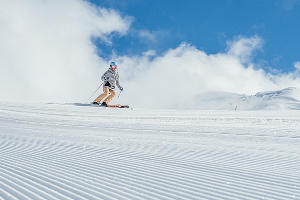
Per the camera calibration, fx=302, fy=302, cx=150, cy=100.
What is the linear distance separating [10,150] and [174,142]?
152 inches

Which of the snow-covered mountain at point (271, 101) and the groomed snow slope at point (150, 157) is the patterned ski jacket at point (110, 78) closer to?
the groomed snow slope at point (150, 157)

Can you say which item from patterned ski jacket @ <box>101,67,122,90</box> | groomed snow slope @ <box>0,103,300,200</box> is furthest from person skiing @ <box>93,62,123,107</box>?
groomed snow slope @ <box>0,103,300,200</box>

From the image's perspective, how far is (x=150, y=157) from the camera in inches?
232

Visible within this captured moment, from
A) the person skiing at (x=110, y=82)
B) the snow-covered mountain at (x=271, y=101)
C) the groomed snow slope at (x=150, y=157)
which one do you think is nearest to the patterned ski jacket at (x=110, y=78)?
the person skiing at (x=110, y=82)

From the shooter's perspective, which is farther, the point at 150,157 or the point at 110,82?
the point at 110,82

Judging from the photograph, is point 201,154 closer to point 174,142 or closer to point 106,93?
point 174,142

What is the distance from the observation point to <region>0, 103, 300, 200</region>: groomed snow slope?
3639 mm

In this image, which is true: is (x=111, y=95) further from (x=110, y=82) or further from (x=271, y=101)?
(x=271, y=101)

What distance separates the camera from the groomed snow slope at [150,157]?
11.9 ft

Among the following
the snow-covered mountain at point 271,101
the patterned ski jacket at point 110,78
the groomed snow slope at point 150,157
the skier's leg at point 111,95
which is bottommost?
the groomed snow slope at point 150,157

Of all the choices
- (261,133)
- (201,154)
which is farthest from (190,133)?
(201,154)

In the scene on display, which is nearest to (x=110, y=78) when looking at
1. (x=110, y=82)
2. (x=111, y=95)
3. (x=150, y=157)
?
(x=110, y=82)

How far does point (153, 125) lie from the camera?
10.6m

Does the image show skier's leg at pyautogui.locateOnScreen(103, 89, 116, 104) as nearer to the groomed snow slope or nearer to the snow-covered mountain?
the groomed snow slope
